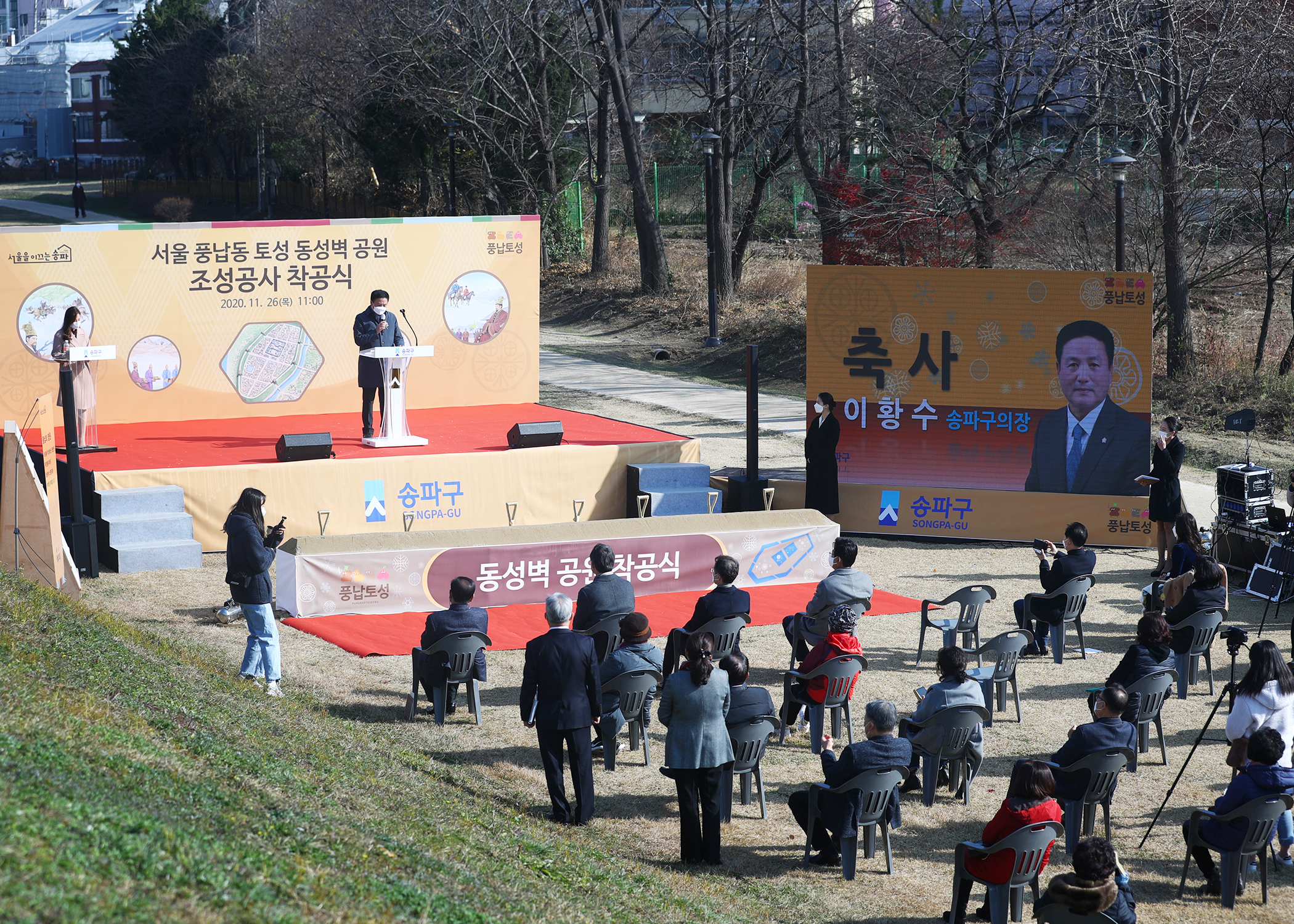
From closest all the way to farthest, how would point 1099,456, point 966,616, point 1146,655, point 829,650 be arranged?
point 1146,655
point 829,650
point 966,616
point 1099,456

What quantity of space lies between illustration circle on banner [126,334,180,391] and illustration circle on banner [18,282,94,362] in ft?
2.32

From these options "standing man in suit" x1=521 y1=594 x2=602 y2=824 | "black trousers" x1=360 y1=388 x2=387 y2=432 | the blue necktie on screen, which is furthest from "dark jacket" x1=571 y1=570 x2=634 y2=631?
the blue necktie on screen

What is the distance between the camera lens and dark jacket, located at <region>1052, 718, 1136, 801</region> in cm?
724

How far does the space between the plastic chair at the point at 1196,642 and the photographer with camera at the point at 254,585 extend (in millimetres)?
6862

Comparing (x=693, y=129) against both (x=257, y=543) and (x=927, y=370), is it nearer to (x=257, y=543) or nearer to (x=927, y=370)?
(x=927, y=370)

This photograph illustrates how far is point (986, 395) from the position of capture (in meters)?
15.2

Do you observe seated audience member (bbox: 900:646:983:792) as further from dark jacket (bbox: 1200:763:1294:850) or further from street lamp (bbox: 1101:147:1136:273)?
street lamp (bbox: 1101:147:1136:273)

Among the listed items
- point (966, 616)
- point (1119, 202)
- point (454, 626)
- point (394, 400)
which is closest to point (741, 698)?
point (454, 626)

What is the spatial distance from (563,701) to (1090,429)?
373 inches

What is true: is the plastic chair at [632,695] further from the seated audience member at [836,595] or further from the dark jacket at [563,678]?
the seated audience member at [836,595]

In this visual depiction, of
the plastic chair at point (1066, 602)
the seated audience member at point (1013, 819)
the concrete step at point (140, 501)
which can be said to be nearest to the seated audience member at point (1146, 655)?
the plastic chair at point (1066, 602)

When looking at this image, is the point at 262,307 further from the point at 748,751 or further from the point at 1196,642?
the point at 1196,642

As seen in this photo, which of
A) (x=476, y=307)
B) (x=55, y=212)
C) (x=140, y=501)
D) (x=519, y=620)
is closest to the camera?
(x=519, y=620)

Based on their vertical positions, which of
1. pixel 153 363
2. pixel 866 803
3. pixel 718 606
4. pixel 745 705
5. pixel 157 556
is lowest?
pixel 866 803
